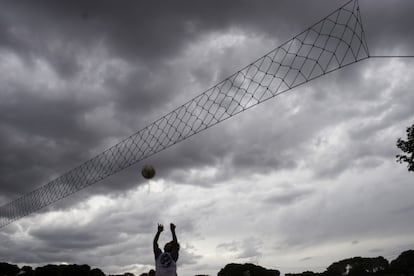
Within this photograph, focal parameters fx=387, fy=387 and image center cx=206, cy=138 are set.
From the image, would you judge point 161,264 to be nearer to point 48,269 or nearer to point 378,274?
point 378,274

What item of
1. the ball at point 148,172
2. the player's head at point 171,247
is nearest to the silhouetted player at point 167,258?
the player's head at point 171,247

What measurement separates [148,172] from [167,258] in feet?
12.4

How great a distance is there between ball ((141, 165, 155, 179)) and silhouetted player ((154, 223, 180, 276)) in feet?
11.1

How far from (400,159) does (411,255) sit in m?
44.9

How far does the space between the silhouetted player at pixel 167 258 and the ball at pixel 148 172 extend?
3.38m

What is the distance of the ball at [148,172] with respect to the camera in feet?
29.3

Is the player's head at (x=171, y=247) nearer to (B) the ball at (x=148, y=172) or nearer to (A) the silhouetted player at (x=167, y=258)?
(A) the silhouetted player at (x=167, y=258)

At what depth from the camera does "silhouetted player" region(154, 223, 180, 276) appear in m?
5.39

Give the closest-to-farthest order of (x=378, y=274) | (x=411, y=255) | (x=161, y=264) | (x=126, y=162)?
(x=161, y=264) → (x=126, y=162) → (x=378, y=274) → (x=411, y=255)

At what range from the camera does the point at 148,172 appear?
9016mm

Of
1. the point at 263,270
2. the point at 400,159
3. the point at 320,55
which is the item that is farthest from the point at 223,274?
the point at 320,55

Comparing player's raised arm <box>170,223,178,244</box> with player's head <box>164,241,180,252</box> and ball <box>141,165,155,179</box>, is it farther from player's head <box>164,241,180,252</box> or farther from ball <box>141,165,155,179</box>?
ball <box>141,165,155,179</box>

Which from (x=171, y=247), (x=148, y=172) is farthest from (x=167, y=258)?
(x=148, y=172)

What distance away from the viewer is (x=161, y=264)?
5.41 metres
